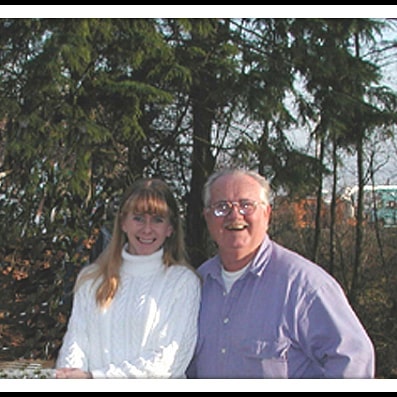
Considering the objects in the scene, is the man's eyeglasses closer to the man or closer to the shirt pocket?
the man

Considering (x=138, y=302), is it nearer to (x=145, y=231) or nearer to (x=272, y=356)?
(x=145, y=231)

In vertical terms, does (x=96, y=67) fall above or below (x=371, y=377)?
above

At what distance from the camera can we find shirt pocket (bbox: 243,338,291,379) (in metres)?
2.11

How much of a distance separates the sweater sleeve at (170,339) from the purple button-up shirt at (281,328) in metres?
0.05

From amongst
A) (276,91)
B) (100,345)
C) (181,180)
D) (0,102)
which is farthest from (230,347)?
(181,180)

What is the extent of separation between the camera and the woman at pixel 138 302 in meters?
2.20

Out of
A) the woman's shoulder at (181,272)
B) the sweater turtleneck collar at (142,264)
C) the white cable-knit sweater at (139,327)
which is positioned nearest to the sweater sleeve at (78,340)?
the white cable-knit sweater at (139,327)

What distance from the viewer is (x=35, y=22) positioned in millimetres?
4469

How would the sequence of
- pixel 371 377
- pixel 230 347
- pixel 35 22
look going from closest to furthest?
pixel 371 377 < pixel 230 347 < pixel 35 22

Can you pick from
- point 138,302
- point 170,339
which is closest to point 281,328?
point 170,339

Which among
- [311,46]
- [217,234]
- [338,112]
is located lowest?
[217,234]

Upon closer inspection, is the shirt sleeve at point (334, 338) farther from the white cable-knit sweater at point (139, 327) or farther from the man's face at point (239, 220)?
the white cable-knit sweater at point (139, 327)
